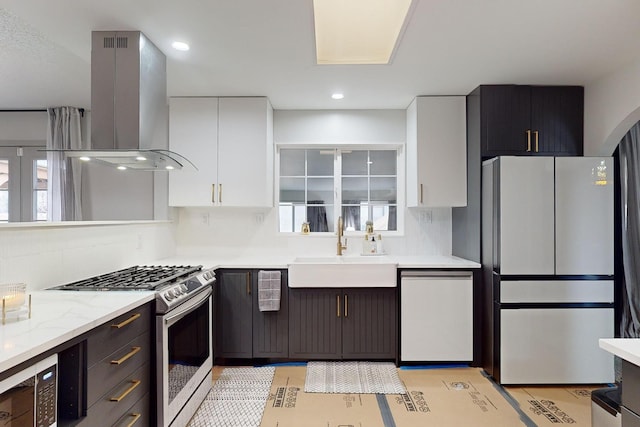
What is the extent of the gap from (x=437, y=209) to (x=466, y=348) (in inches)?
53.2

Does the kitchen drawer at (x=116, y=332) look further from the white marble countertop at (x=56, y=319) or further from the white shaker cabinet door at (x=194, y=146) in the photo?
the white shaker cabinet door at (x=194, y=146)

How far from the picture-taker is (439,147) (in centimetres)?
344

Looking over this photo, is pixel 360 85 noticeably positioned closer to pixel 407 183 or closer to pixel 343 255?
pixel 407 183

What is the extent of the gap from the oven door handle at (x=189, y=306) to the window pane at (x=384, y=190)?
79.5 inches

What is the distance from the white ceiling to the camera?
199 cm

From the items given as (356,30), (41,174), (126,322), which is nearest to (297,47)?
(356,30)

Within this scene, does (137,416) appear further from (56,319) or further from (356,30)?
(356,30)

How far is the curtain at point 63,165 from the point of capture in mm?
3115

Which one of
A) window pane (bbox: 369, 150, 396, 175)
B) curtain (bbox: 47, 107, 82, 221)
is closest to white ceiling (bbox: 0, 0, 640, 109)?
curtain (bbox: 47, 107, 82, 221)

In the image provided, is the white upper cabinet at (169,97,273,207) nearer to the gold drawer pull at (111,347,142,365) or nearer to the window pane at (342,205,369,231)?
the window pane at (342,205,369,231)

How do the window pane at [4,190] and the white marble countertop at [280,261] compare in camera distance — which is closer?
the window pane at [4,190]

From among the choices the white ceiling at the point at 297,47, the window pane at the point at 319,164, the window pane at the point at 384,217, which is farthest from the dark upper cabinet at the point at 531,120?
A: the window pane at the point at 319,164

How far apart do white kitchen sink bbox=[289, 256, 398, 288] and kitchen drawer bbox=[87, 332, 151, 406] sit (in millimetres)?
1429

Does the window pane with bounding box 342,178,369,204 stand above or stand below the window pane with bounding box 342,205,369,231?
above
